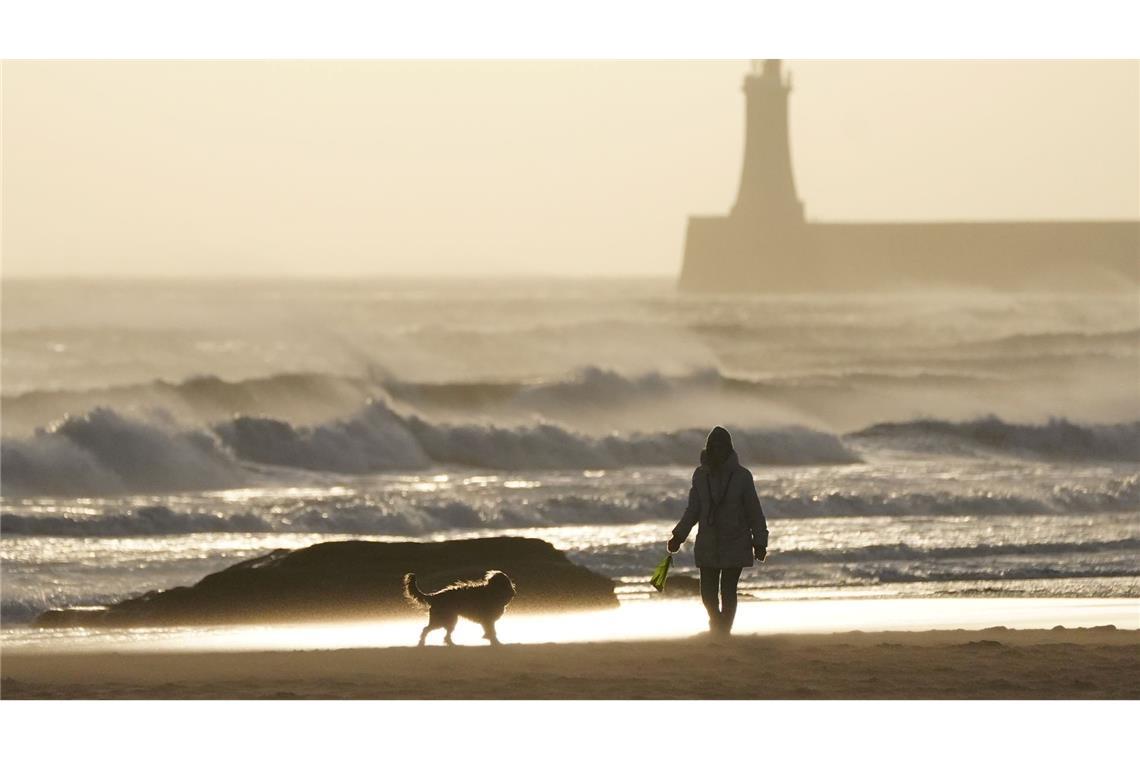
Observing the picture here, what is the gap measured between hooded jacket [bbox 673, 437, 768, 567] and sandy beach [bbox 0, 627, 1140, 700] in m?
0.42

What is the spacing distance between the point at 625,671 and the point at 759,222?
48.5ft

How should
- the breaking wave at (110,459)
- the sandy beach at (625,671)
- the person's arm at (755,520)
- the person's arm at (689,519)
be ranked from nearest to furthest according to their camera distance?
the sandy beach at (625,671) → the person's arm at (689,519) → the person's arm at (755,520) → the breaking wave at (110,459)

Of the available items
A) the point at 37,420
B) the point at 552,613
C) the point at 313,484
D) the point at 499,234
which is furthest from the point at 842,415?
the point at 552,613

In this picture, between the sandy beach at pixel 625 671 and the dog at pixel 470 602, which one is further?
the dog at pixel 470 602

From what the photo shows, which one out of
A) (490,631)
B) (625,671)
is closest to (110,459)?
(490,631)

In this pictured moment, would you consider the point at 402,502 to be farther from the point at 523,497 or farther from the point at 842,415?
the point at 842,415

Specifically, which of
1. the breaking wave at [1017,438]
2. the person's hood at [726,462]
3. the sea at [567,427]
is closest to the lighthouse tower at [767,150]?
the sea at [567,427]

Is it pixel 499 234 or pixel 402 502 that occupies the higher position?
pixel 499 234

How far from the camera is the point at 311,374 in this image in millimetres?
22562

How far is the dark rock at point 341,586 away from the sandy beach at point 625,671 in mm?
1167

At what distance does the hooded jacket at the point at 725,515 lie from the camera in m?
7.21

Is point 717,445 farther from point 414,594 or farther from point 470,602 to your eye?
point 414,594

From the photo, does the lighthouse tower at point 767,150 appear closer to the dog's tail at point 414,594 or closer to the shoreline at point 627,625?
the shoreline at point 627,625
